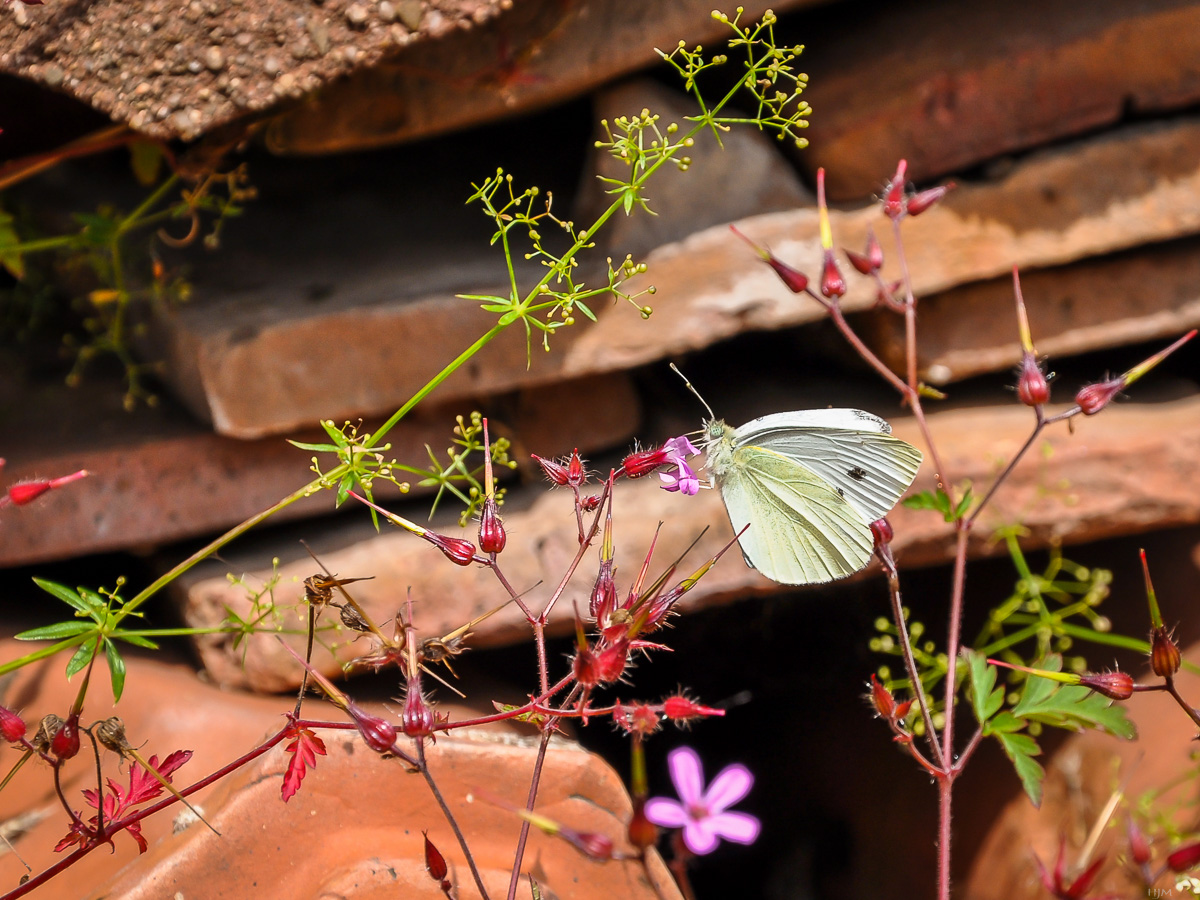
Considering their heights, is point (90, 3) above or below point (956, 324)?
above

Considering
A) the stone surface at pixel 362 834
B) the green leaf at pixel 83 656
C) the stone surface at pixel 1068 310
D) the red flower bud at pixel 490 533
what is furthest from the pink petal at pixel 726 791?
the stone surface at pixel 1068 310

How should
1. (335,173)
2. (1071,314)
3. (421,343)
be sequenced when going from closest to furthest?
(421,343) → (1071,314) → (335,173)

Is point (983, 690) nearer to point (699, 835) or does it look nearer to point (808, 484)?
point (808, 484)

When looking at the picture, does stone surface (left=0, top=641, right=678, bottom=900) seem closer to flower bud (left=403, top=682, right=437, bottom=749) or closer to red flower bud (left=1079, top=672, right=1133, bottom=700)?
flower bud (left=403, top=682, right=437, bottom=749)

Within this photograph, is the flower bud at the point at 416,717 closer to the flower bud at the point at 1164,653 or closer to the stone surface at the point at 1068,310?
the flower bud at the point at 1164,653

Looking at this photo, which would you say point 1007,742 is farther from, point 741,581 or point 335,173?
point 335,173

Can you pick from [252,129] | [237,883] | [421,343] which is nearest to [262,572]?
[421,343]
